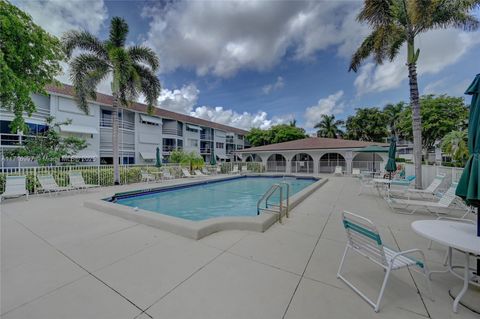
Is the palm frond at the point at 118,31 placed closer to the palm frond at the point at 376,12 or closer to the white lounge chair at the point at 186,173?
the white lounge chair at the point at 186,173

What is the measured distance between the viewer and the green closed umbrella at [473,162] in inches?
99.1

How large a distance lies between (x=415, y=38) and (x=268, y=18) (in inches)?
280

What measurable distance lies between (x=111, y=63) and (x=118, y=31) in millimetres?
2031

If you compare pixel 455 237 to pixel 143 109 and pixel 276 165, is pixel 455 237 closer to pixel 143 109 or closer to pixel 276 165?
pixel 276 165

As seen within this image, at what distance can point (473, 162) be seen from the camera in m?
2.62

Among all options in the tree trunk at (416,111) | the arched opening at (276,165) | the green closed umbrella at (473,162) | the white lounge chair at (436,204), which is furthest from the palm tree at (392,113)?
the green closed umbrella at (473,162)

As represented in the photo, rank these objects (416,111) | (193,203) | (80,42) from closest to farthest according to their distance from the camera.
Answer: (416,111), (193,203), (80,42)

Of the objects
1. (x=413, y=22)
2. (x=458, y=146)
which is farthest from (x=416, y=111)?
(x=458, y=146)

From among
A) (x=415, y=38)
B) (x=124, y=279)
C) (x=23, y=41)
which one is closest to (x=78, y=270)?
(x=124, y=279)

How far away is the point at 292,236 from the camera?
4.29 meters

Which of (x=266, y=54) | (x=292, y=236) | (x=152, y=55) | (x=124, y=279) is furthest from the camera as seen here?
(x=266, y=54)

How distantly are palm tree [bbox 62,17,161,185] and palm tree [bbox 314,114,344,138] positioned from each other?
3527 cm

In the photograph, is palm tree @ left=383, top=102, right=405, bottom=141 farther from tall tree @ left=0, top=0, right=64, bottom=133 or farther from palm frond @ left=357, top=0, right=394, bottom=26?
tall tree @ left=0, top=0, right=64, bottom=133

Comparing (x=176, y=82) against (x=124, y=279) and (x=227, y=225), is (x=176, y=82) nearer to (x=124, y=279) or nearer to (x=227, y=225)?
(x=227, y=225)
